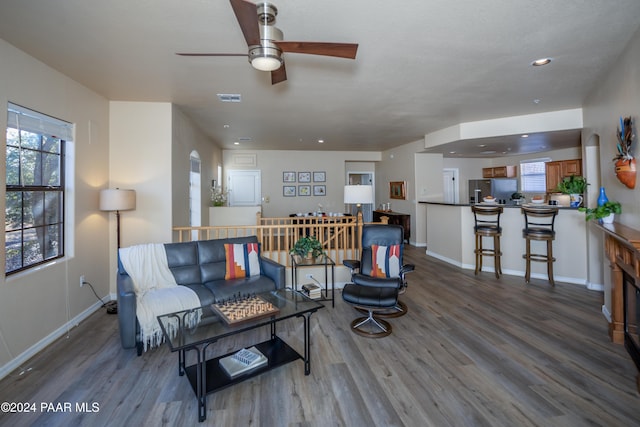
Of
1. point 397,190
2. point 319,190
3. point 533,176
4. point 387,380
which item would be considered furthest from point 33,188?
point 533,176

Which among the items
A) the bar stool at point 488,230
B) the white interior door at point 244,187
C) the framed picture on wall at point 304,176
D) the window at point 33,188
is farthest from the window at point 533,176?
the window at point 33,188

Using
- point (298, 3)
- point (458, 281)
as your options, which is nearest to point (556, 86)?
point (458, 281)

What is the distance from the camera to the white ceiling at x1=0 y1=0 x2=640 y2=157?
2131mm

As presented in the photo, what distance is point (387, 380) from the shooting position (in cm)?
223

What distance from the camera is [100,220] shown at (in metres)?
3.83

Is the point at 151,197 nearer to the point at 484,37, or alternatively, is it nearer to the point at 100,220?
the point at 100,220

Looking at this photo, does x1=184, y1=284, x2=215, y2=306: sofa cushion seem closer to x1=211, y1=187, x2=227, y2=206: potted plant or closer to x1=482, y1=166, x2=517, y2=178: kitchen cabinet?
x1=211, y1=187, x2=227, y2=206: potted plant

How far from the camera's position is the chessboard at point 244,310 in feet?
7.14

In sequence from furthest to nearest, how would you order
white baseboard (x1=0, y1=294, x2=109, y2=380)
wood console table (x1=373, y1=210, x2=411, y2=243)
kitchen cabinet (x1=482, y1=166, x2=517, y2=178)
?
kitchen cabinet (x1=482, y1=166, x2=517, y2=178)
wood console table (x1=373, y1=210, x2=411, y2=243)
white baseboard (x1=0, y1=294, x2=109, y2=380)

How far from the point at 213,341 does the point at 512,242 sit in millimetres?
5170

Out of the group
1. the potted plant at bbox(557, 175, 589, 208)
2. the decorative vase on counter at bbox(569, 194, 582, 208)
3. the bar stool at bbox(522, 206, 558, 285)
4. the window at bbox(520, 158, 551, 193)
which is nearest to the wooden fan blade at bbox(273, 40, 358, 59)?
the bar stool at bbox(522, 206, 558, 285)

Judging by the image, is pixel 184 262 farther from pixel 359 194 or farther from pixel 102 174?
pixel 359 194

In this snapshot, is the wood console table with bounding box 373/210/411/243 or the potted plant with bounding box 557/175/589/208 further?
the wood console table with bounding box 373/210/411/243

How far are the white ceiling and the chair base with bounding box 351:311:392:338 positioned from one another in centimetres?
276
